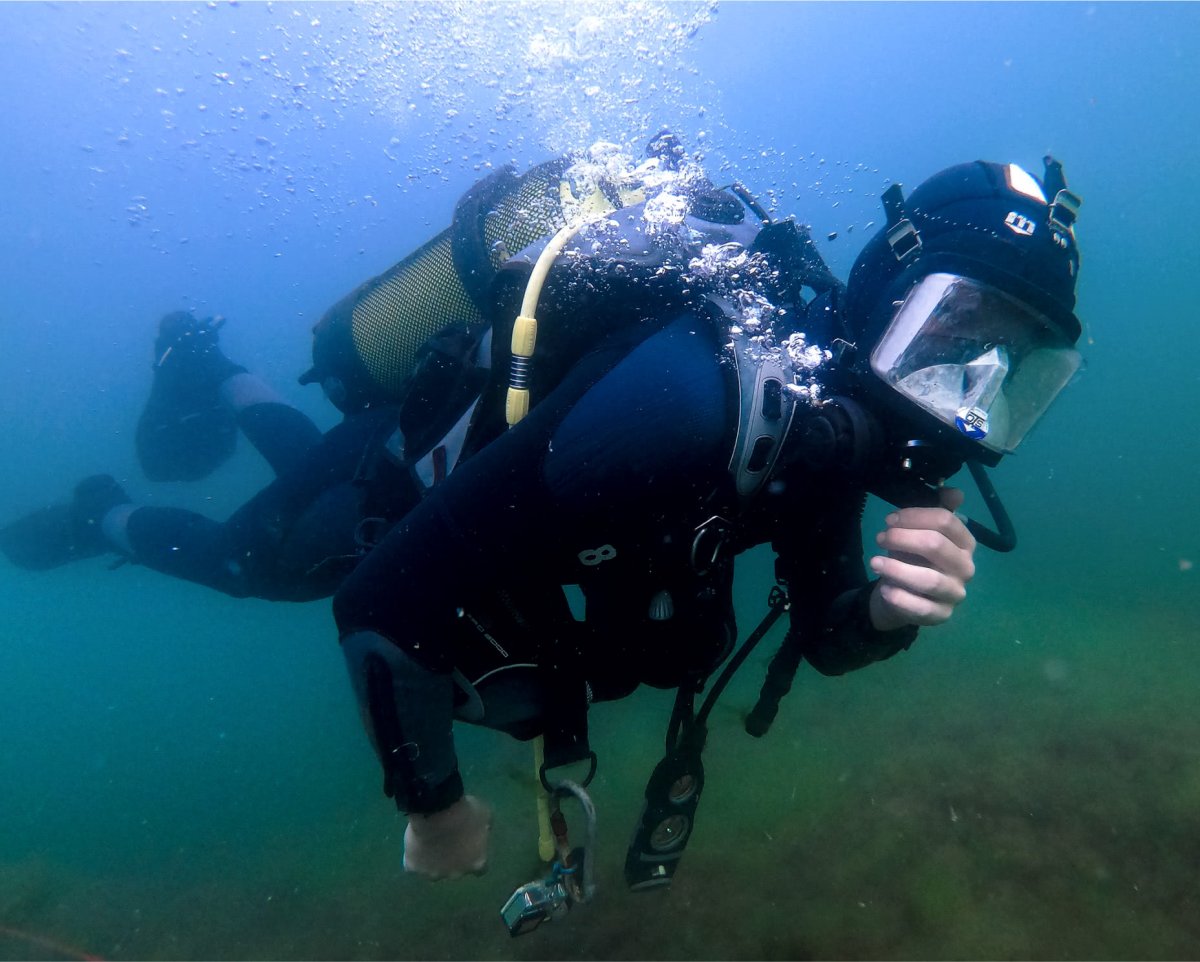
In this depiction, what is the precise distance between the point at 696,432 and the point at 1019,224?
1.08m

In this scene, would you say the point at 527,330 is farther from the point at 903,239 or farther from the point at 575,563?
the point at 903,239

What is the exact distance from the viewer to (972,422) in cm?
171

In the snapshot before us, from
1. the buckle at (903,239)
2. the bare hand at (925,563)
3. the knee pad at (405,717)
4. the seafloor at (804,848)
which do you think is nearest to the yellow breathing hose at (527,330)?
the knee pad at (405,717)

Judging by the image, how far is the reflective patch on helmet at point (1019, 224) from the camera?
1798 mm

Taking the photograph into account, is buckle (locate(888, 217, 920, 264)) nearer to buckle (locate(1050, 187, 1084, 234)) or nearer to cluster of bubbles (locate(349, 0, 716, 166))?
buckle (locate(1050, 187, 1084, 234))

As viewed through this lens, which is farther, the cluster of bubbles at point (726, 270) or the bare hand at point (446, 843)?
the bare hand at point (446, 843)

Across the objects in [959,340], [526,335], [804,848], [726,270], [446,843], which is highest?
[526,335]

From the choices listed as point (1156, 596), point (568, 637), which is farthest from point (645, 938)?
point (1156, 596)

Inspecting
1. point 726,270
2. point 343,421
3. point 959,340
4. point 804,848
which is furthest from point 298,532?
point 804,848

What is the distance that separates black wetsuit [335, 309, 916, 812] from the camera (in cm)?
168

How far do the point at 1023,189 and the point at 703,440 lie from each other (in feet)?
3.97

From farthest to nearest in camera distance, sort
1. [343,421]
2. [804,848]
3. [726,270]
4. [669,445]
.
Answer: [804,848], [343,421], [726,270], [669,445]

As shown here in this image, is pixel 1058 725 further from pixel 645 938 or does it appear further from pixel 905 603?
pixel 905 603

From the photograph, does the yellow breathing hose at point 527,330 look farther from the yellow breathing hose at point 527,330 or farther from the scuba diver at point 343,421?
the scuba diver at point 343,421
